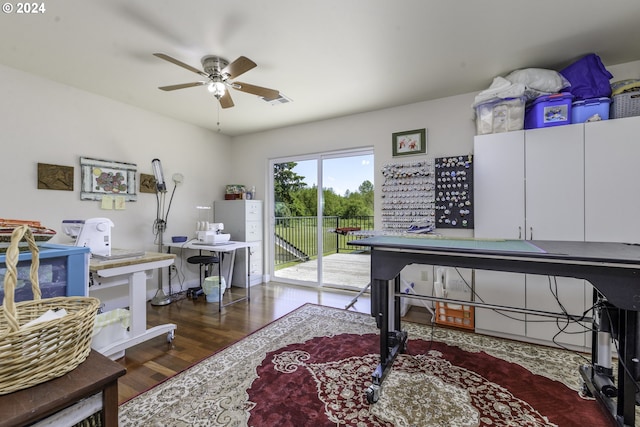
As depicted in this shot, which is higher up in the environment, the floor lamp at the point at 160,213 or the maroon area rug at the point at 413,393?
the floor lamp at the point at 160,213

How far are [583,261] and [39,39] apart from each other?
3983 mm

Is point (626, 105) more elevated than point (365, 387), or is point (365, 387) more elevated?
point (626, 105)

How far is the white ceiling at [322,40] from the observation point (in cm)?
191

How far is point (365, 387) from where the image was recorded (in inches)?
74.3

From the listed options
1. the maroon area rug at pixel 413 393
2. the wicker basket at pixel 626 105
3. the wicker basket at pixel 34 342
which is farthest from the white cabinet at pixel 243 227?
the wicker basket at pixel 626 105

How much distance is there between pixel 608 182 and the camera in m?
2.32

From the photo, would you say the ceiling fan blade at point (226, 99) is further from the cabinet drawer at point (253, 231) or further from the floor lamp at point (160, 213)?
the cabinet drawer at point (253, 231)

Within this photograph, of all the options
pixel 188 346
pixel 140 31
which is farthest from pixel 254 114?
pixel 188 346

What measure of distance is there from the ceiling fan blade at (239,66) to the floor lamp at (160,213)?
6.51 feet

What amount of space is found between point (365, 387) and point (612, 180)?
8.48ft

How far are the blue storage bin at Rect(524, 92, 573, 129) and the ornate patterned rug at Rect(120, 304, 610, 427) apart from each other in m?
1.99

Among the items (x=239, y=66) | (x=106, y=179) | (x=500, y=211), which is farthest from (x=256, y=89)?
(x=500, y=211)

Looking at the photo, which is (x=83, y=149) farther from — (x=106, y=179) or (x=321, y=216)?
(x=321, y=216)

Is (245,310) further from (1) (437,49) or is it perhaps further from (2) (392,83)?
(1) (437,49)
